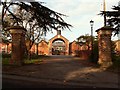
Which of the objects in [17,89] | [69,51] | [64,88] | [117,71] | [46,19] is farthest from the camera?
[69,51]

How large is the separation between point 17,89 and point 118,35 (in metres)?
25.5

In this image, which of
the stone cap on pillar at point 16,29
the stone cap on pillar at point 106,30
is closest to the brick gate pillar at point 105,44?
the stone cap on pillar at point 106,30

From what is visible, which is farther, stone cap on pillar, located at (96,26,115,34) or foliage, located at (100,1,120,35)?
foliage, located at (100,1,120,35)

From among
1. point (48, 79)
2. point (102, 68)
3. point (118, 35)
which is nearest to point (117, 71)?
point (102, 68)

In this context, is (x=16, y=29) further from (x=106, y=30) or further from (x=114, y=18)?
(x=114, y=18)

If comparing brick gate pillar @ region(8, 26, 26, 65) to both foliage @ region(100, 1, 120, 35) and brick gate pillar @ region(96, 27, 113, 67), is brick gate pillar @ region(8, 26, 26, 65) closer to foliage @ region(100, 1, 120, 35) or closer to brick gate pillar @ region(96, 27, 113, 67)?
brick gate pillar @ region(96, 27, 113, 67)

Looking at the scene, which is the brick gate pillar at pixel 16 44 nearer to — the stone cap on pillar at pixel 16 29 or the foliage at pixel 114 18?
the stone cap on pillar at pixel 16 29

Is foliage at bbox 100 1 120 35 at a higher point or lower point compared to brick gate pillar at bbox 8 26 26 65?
higher

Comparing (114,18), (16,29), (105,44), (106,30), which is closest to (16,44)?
(16,29)

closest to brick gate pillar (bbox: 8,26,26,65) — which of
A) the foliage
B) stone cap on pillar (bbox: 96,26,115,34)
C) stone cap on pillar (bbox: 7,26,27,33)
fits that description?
stone cap on pillar (bbox: 7,26,27,33)

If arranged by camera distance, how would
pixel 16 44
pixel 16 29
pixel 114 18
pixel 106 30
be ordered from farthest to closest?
pixel 114 18 < pixel 106 30 < pixel 16 44 < pixel 16 29

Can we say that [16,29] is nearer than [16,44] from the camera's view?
Yes

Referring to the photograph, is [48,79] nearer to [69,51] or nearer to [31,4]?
[31,4]

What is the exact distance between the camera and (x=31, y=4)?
59.3 ft
